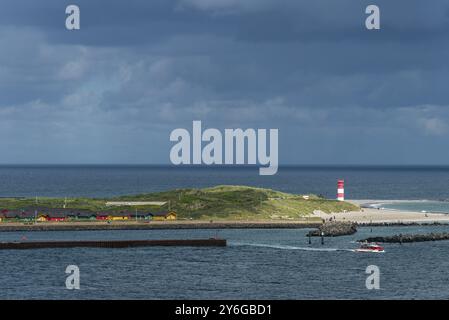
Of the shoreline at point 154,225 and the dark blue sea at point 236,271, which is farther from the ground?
the shoreline at point 154,225

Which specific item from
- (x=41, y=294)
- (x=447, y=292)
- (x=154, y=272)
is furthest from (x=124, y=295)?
(x=447, y=292)

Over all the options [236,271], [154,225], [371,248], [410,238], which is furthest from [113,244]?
[410,238]

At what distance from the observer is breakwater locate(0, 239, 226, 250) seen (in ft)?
495

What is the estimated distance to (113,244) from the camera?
154 metres

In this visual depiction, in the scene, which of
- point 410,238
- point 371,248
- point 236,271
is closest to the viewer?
point 236,271

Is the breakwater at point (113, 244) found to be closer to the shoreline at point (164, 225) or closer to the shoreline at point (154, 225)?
the shoreline at point (164, 225)

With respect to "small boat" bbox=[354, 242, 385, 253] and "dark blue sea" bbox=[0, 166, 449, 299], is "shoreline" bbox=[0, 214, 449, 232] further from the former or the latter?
"small boat" bbox=[354, 242, 385, 253]

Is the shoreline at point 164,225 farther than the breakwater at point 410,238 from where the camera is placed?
Yes

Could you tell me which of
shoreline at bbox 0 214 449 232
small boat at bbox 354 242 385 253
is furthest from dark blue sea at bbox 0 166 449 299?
shoreline at bbox 0 214 449 232

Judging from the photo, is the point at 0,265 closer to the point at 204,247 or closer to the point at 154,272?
the point at 154,272

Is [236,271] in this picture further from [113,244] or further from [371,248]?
[113,244]

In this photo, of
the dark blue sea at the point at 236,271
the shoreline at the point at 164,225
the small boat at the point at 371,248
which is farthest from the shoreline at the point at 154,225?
the small boat at the point at 371,248

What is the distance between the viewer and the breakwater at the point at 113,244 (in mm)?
150750

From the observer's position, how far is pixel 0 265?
130250mm
